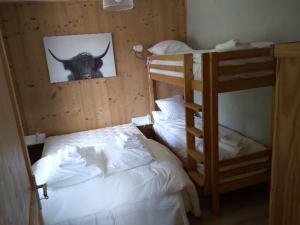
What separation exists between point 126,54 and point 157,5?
0.93 m

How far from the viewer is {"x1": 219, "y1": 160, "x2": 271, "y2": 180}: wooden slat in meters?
2.19

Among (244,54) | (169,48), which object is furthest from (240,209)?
(169,48)

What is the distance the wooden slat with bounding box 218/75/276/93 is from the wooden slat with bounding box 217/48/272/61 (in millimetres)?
199

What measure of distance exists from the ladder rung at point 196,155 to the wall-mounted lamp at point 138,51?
1929 mm

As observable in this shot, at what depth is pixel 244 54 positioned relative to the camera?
1.99 m

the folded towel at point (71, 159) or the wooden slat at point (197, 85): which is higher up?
the wooden slat at point (197, 85)

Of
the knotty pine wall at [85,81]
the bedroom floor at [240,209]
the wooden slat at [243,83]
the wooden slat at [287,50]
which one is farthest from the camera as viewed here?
the knotty pine wall at [85,81]

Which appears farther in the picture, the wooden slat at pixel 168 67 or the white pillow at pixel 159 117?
the white pillow at pixel 159 117

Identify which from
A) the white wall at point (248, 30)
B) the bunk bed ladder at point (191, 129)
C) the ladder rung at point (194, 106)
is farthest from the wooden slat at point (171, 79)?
the white wall at point (248, 30)

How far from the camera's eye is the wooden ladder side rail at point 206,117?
197 cm

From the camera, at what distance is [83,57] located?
3.49 metres

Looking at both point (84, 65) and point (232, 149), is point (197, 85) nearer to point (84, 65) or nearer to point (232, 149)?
point (232, 149)

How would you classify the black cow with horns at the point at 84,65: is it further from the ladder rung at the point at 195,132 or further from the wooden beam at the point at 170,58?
the ladder rung at the point at 195,132

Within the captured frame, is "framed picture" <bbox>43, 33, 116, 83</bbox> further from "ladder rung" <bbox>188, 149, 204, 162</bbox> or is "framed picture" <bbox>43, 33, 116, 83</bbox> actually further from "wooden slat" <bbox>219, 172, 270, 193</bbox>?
"wooden slat" <bbox>219, 172, 270, 193</bbox>
